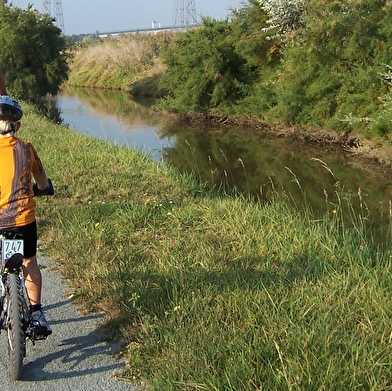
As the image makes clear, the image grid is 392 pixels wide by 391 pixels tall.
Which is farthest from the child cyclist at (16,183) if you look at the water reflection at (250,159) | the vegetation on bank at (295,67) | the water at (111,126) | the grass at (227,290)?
the vegetation on bank at (295,67)

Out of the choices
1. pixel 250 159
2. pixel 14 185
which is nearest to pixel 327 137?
pixel 250 159

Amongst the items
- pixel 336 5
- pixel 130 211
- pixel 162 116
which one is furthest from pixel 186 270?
pixel 162 116

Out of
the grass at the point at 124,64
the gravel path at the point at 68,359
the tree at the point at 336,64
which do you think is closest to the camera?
the gravel path at the point at 68,359

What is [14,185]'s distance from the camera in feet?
11.1

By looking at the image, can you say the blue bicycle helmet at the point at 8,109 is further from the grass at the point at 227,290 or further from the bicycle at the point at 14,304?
the grass at the point at 227,290

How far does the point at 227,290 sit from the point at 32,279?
1404 mm

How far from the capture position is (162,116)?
29.5 metres

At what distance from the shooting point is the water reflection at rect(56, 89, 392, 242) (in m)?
11.7

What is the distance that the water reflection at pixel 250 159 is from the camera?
11716 mm

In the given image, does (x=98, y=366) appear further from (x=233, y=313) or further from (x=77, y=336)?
(x=233, y=313)

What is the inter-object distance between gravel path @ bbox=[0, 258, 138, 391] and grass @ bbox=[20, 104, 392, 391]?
137 millimetres

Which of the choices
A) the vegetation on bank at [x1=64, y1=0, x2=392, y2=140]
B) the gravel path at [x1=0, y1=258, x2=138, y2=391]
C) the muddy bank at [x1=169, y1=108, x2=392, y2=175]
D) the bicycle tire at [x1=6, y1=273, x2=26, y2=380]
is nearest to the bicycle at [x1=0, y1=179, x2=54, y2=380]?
the bicycle tire at [x1=6, y1=273, x2=26, y2=380]

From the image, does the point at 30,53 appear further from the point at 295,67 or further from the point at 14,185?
the point at 14,185

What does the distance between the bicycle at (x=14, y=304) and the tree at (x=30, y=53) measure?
94.0 feet
